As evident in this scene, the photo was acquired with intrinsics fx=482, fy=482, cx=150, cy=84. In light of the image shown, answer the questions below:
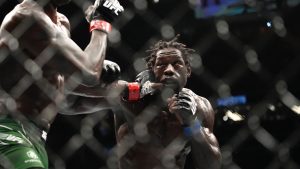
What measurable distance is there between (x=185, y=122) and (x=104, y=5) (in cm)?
64

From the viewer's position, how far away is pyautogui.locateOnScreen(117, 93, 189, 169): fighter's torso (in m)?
2.04

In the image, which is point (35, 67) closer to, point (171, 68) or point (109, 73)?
point (109, 73)

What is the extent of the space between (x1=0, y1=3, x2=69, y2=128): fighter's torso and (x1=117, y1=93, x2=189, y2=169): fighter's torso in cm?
58

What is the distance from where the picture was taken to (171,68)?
2.02 meters

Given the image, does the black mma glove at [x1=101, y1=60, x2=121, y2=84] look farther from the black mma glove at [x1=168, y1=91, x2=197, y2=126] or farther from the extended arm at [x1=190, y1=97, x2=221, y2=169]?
the extended arm at [x1=190, y1=97, x2=221, y2=169]

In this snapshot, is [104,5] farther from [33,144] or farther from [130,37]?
[130,37]

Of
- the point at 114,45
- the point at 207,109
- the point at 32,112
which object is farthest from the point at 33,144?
the point at 114,45

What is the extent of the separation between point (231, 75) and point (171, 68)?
2882 mm

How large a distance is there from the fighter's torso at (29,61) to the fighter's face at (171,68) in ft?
1.95

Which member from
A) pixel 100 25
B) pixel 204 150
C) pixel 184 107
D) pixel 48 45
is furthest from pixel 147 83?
pixel 48 45

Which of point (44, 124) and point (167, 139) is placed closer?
point (44, 124)

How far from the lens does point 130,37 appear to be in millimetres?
4336

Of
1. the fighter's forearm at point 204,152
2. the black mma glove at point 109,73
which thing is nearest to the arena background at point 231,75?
the fighter's forearm at point 204,152

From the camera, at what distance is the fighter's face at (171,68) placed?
197 cm
